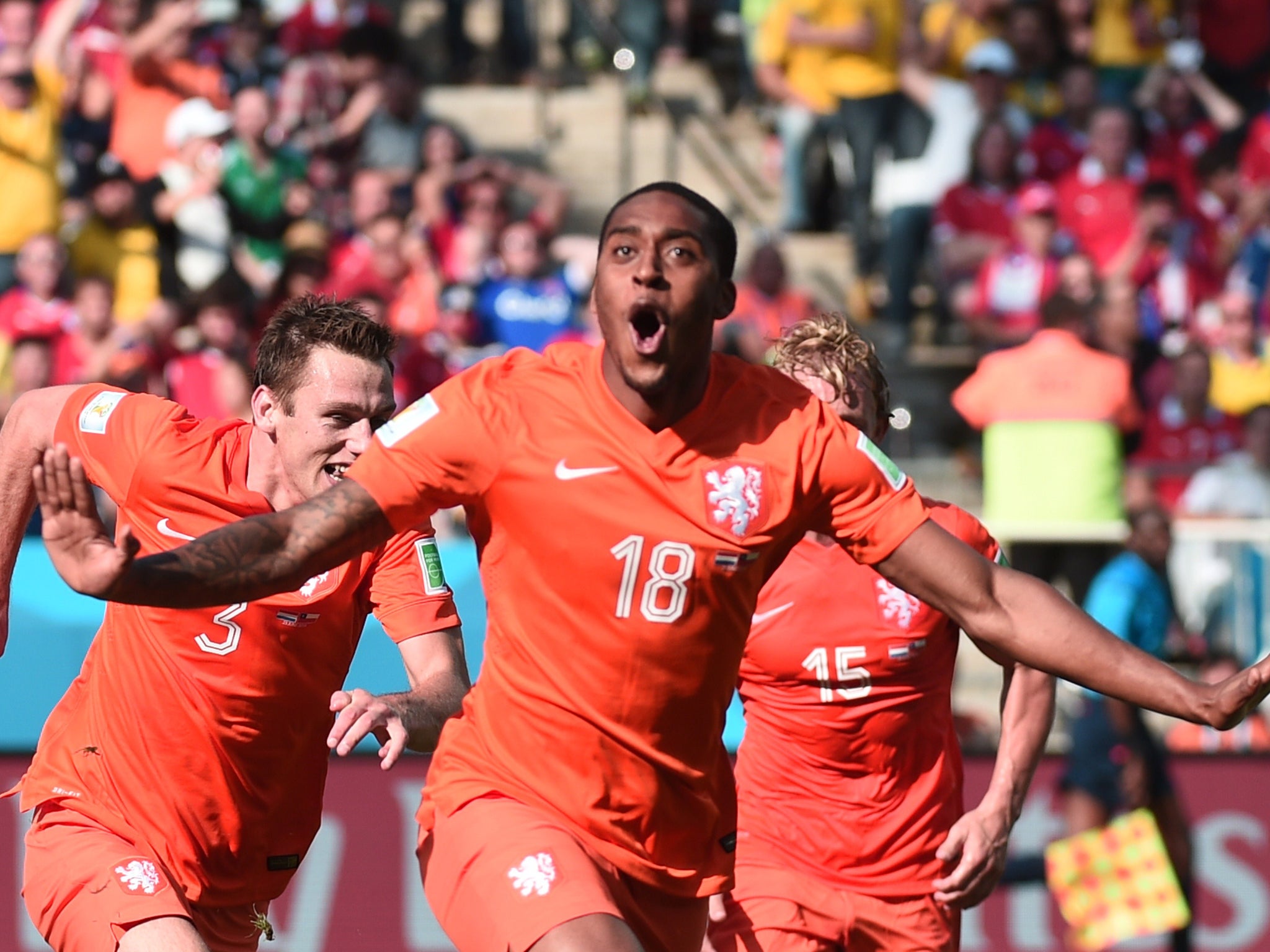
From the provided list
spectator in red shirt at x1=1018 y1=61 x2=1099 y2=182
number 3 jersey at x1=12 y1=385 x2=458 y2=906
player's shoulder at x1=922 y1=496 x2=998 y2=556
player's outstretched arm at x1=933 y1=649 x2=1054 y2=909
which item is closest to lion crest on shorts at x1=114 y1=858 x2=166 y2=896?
number 3 jersey at x1=12 y1=385 x2=458 y2=906

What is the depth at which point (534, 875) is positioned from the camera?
4.36 m

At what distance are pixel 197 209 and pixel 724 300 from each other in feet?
28.6

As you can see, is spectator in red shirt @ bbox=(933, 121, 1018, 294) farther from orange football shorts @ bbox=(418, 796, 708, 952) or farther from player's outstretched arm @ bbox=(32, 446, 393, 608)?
player's outstretched arm @ bbox=(32, 446, 393, 608)

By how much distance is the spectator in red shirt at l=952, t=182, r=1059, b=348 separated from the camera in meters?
12.8

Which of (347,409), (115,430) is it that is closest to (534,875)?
(347,409)

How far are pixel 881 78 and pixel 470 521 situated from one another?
9.49m

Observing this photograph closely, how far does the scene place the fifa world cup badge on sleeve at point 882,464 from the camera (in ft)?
15.1

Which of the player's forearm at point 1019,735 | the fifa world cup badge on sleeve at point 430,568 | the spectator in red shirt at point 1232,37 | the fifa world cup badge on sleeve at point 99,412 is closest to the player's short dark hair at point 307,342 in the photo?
the fifa world cup badge on sleeve at point 99,412

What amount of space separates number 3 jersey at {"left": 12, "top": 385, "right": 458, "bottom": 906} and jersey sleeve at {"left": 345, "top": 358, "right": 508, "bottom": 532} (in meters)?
0.89

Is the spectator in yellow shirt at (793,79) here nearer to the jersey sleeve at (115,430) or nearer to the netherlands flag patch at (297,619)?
the jersey sleeve at (115,430)

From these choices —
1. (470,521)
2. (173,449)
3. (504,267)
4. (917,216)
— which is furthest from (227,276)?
(470,521)

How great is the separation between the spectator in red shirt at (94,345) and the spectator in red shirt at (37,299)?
0.16 meters

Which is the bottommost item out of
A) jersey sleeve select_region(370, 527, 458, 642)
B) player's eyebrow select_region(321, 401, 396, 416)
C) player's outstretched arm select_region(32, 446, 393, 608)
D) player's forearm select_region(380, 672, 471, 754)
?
player's forearm select_region(380, 672, 471, 754)

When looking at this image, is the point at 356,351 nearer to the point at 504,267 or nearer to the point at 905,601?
the point at 905,601
